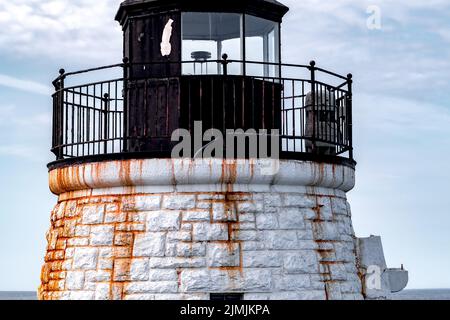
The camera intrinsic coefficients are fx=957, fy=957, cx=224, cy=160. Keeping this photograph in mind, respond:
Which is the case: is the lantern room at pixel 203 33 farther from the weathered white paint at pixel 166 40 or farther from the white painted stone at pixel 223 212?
the white painted stone at pixel 223 212

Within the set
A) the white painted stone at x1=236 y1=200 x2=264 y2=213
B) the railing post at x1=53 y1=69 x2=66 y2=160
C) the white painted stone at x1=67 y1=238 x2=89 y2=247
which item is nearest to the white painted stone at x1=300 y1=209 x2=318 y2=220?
the white painted stone at x1=236 y1=200 x2=264 y2=213

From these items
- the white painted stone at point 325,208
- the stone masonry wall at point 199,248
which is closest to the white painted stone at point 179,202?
the stone masonry wall at point 199,248

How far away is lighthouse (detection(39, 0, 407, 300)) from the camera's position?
13148 mm

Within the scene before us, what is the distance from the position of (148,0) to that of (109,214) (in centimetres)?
330

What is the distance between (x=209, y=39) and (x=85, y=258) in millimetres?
3808

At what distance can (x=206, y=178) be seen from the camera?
1325 cm

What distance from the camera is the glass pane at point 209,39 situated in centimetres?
1425

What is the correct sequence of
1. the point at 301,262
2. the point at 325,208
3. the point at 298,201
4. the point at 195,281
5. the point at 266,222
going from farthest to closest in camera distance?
the point at 325,208
the point at 298,201
the point at 301,262
the point at 266,222
the point at 195,281

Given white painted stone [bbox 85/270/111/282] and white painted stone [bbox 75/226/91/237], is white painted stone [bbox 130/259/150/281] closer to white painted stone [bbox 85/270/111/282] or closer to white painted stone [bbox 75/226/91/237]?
white painted stone [bbox 85/270/111/282]

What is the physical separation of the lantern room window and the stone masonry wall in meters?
2.06

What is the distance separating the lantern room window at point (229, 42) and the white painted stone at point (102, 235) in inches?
103

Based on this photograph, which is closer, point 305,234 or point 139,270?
point 139,270

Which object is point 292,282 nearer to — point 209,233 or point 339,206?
point 209,233

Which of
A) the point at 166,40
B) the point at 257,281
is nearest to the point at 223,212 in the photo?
the point at 257,281
